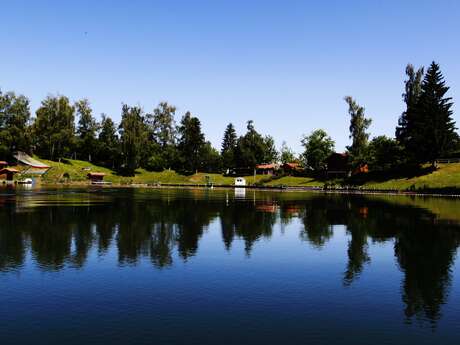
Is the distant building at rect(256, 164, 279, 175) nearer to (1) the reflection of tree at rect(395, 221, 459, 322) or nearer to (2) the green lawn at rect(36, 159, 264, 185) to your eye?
(2) the green lawn at rect(36, 159, 264, 185)

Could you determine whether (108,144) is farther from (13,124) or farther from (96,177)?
(13,124)

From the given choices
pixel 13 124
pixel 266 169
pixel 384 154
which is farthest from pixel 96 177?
pixel 384 154

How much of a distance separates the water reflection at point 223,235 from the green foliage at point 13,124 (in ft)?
329

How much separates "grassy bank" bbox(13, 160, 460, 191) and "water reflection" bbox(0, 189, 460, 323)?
44516 mm

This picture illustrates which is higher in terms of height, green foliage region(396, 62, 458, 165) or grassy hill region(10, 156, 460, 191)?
green foliage region(396, 62, 458, 165)

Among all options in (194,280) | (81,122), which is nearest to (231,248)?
(194,280)

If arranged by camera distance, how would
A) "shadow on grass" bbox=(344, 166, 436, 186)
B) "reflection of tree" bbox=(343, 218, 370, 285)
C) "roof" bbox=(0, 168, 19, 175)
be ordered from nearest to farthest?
1. "reflection of tree" bbox=(343, 218, 370, 285)
2. "shadow on grass" bbox=(344, 166, 436, 186)
3. "roof" bbox=(0, 168, 19, 175)

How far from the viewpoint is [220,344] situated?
15758 millimetres

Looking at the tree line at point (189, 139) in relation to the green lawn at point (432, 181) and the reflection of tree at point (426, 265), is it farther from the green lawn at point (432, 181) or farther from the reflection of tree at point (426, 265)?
the reflection of tree at point (426, 265)

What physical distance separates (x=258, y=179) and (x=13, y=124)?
90.3 metres

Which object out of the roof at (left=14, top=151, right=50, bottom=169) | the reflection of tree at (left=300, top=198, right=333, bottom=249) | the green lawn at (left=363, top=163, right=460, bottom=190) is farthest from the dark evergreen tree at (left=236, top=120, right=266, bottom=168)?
the reflection of tree at (left=300, top=198, right=333, bottom=249)

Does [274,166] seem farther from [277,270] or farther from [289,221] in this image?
[277,270]

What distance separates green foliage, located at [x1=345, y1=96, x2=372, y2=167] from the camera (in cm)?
12988

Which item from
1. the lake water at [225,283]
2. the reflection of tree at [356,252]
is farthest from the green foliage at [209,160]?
the reflection of tree at [356,252]
